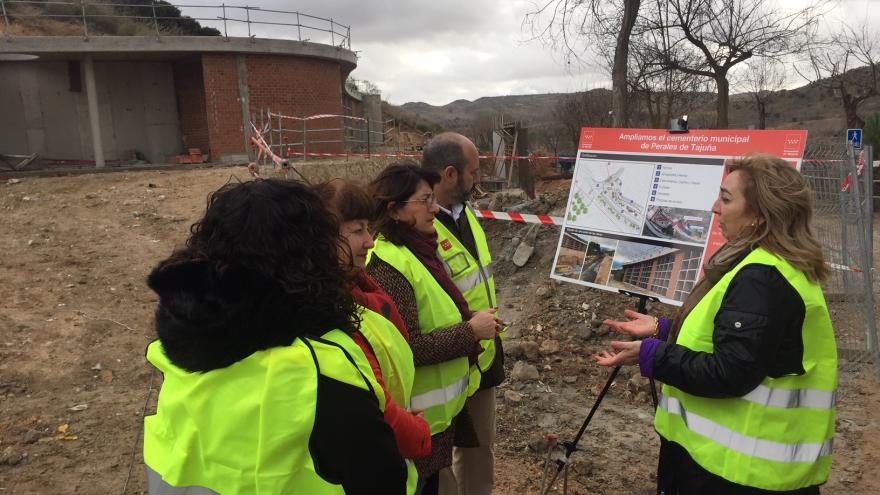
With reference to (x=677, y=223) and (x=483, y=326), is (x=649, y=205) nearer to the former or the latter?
(x=677, y=223)

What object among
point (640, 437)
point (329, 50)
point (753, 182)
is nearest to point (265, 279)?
point (753, 182)

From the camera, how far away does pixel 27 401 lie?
5020 millimetres

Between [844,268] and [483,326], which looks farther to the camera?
[844,268]

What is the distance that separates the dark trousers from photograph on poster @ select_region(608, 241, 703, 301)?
4.57ft

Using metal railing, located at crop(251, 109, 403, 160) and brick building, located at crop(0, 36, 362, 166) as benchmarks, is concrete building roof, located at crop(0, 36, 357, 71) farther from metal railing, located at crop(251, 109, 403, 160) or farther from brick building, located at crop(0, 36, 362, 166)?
metal railing, located at crop(251, 109, 403, 160)

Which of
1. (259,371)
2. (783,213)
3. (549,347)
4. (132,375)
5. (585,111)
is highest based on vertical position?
(585,111)

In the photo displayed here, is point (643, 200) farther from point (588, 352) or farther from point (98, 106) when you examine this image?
point (98, 106)

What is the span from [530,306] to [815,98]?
65.9 metres

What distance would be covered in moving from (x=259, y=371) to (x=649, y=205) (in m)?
3.10

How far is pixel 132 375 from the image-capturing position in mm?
5680

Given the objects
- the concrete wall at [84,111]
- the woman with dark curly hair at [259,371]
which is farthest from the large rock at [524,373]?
the concrete wall at [84,111]

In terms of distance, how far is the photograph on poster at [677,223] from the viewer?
356cm

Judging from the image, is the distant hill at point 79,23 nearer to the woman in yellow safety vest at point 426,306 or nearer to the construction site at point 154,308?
the construction site at point 154,308

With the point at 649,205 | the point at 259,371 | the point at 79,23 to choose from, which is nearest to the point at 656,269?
the point at 649,205
